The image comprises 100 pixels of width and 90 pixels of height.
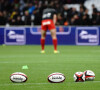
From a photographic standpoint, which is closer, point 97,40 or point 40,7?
point 97,40

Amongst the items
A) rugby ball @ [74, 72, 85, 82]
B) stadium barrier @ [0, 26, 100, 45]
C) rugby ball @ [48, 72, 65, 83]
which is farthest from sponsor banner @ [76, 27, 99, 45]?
rugby ball @ [48, 72, 65, 83]

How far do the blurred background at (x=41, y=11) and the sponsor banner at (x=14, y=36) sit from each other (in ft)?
5.08

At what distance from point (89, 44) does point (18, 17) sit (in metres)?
5.26

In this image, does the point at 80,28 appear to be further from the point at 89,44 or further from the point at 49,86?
the point at 49,86

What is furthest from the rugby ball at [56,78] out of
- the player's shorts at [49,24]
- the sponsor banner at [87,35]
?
the sponsor banner at [87,35]

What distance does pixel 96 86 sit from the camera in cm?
761

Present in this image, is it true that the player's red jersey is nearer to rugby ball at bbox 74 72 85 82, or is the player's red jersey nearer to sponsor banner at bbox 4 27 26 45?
sponsor banner at bbox 4 27 26 45

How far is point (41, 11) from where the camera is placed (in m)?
27.8

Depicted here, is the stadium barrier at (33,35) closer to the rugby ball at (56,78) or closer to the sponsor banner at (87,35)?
the sponsor banner at (87,35)

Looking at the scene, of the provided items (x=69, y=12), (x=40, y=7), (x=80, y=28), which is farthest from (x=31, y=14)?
(x=80, y=28)

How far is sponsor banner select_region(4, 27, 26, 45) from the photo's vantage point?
25.5m

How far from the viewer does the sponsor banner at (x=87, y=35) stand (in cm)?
2484

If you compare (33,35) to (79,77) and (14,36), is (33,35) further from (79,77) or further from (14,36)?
(79,77)

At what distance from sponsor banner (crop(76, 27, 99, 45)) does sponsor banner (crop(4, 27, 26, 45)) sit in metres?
3.41
